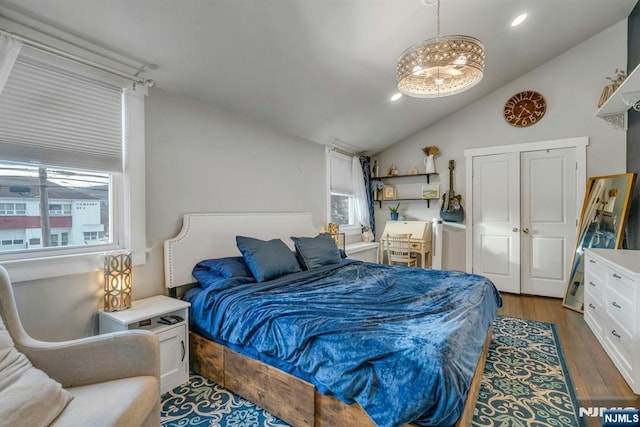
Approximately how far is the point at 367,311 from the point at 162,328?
137cm

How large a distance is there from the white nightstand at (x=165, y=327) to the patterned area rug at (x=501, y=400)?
0.10 m

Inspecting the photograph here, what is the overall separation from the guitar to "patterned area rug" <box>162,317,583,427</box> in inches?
96.3

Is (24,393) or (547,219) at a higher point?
(547,219)

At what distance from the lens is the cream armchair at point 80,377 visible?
109 centimetres

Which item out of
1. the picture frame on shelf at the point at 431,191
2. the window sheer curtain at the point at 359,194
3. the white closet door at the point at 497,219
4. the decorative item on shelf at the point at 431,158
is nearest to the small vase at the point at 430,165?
the decorative item on shelf at the point at 431,158

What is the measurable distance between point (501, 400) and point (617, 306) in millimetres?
1309

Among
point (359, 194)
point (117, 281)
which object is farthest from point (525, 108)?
point (117, 281)

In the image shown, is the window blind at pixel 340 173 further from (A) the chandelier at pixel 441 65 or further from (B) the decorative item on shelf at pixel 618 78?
(B) the decorative item on shelf at pixel 618 78

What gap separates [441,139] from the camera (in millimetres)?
4914

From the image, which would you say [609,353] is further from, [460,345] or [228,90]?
[228,90]

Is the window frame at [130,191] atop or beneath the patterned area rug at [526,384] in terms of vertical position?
atop

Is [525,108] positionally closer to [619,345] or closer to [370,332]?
[619,345]

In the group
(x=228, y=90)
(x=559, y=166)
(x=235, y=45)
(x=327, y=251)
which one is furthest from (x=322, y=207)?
(x=559, y=166)

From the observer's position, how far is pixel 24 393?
108cm
